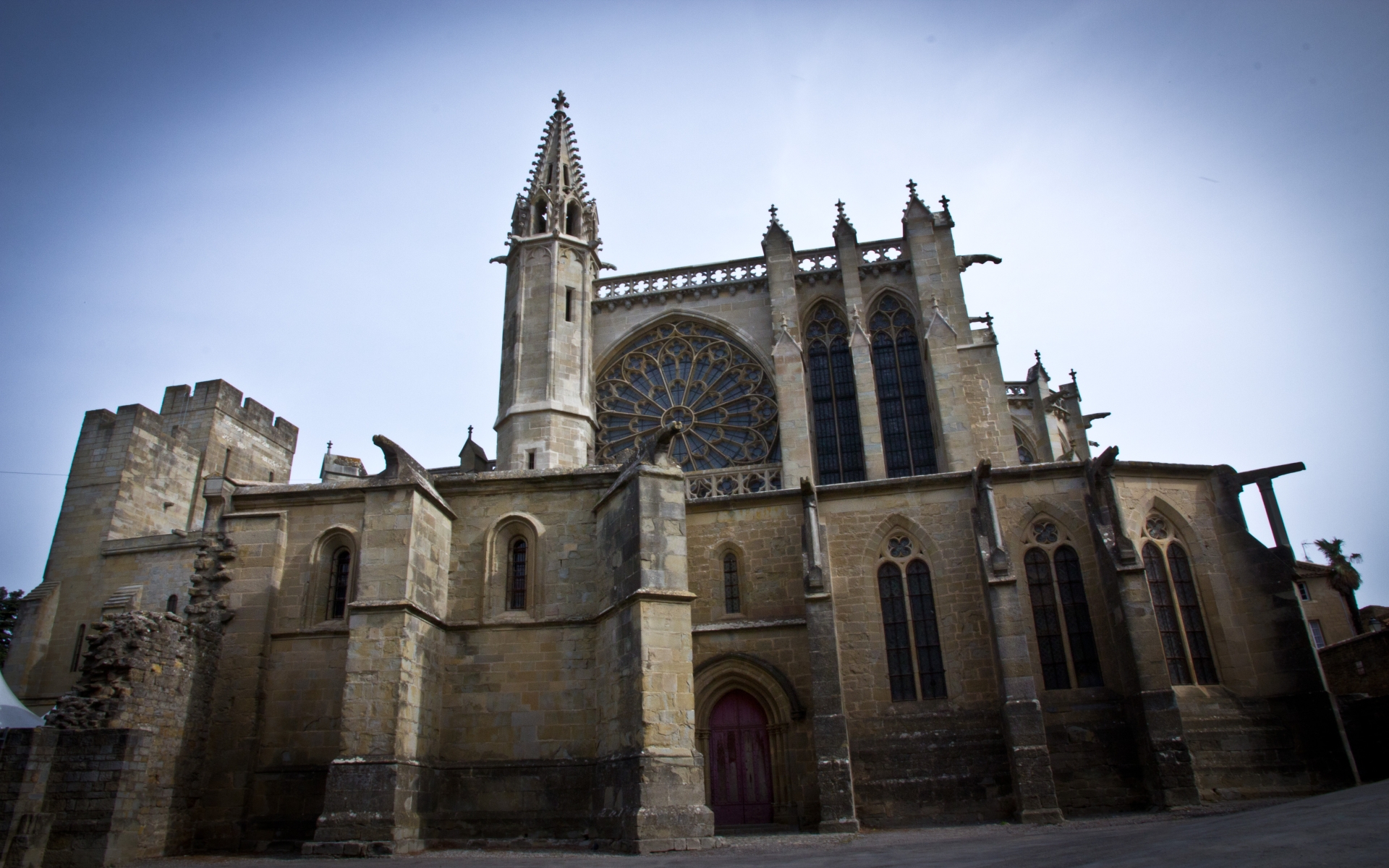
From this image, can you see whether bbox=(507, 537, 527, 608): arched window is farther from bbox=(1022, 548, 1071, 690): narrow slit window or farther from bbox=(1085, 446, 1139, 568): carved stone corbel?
bbox=(1085, 446, 1139, 568): carved stone corbel

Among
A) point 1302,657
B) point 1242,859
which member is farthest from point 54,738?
point 1302,657

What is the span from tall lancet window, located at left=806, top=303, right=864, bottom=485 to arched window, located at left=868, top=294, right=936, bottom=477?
67cm

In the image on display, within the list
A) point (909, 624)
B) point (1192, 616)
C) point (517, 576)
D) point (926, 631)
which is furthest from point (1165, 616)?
point (517, 576)

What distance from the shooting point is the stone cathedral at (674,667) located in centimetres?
1215

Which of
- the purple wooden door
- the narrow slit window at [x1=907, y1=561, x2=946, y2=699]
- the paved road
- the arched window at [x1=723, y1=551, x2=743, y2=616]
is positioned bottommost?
the paved road

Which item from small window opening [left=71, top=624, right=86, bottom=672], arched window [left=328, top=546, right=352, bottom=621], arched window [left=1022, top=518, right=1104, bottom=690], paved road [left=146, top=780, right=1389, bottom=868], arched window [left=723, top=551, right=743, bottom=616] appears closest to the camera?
paved road [left=146, top=780, right=1389, bottom=868]

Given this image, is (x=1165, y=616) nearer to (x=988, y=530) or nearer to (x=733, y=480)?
(x=988, y=530)

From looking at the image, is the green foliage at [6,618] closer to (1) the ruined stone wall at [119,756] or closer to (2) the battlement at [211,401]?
(2) the battlement at [211,401]

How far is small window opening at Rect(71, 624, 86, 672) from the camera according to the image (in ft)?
78.8

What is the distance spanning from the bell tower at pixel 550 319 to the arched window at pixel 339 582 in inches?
230

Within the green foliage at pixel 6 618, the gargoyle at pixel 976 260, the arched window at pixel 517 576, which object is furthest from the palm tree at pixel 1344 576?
the green foliage at pixel 6 618

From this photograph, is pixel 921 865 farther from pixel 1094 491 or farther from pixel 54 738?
pixel 54 738

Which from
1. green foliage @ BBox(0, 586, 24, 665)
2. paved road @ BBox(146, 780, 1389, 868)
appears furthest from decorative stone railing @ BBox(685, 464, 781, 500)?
green foliage @ BBox(0, 586, 24, 665)

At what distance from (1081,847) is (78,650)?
83.4 feet
